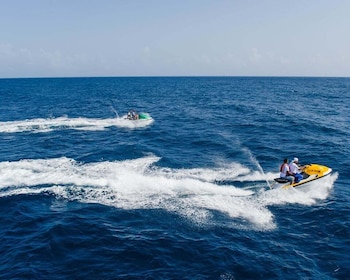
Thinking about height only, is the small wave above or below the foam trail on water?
above

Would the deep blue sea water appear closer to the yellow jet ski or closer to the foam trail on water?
→ the foam trail on water

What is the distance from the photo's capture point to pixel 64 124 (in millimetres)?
58156

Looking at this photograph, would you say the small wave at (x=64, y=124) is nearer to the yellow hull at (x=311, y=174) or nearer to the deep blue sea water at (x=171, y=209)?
the deep blue sea water at (x=171, y=209)

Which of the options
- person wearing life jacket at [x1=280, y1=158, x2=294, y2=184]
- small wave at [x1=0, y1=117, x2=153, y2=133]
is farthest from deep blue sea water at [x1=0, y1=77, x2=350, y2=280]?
small wave at [x1=0, y1=117, x2=153, y2=133]

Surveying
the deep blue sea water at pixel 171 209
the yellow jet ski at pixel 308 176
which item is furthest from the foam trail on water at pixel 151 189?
the yellow jet ski at pixel 308 176

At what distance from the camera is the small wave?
54844 millimetres

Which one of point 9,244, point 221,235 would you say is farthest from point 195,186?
point 9,244

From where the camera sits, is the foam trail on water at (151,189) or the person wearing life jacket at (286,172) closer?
the foam trail on water at (151,189)

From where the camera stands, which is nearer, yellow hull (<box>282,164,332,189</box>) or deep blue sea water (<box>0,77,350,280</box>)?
deep blue sea water (<box>0,77,350,280</box>)

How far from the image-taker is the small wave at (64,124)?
180ft

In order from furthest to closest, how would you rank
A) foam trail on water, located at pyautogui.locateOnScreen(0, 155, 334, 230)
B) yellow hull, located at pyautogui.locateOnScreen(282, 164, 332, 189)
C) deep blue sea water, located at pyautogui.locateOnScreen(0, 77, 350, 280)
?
yellow hull, located at pyautogui.locateOnScreen(282, 164, 332, 189), foam trail on water, located at pyautogui.locateOnScreen(0, 155, 334, 230), deep blue sea water, located at pyautogui.locateOnScreen(0, 77, 350, 280)

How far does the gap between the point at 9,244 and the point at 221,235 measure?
12.9 m

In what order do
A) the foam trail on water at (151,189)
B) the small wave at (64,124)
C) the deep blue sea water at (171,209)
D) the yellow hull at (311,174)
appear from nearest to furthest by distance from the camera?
the deep blue sea water at (171,209)
the foam trail on water at (151,189)
the yellow hull at (311,174)
the small wave at (64,124)

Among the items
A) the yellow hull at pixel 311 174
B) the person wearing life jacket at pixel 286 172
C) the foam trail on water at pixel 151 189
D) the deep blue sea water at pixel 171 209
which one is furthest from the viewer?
the person wearing life jacket at pixel 286 172
